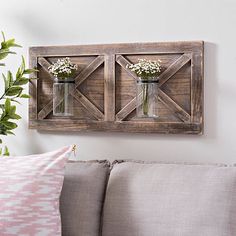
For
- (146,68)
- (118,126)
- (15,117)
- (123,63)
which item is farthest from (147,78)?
(15,117)

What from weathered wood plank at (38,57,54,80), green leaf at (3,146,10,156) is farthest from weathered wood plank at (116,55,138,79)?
green leaf at (3,146,10,156)

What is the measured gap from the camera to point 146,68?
2.58 metres

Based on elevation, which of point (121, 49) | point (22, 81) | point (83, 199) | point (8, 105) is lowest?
point (83, 199)

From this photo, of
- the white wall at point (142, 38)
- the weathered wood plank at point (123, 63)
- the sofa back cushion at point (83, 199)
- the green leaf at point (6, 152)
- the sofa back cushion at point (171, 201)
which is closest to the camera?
the sofa back cushion at point (171, 201)

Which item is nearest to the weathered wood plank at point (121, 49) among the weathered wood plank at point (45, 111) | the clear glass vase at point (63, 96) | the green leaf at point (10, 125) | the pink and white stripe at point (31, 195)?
the clear glass vase at point (63, 96)

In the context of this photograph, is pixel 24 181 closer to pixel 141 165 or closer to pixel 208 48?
pixel 141 165

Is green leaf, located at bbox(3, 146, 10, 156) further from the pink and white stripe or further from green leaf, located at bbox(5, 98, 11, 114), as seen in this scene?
the pink and white stripe

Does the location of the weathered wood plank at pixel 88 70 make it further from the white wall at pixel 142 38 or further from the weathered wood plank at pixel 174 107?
the weathered wood plank at pixel 174 107

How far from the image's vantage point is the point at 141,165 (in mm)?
2402

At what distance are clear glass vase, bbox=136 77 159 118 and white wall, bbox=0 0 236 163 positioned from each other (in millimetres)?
139

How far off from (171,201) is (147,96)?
0.59 metres

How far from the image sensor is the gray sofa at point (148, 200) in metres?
2.17

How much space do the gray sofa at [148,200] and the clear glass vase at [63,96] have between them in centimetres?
39

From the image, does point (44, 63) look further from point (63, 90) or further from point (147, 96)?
point (147, 96)
